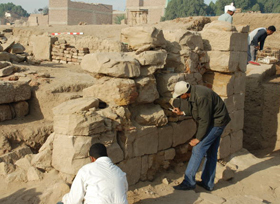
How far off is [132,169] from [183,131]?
4.83 ft

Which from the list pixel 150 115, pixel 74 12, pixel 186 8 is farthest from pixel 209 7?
pixel 150 115

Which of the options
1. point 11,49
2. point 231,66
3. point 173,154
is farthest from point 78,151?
point 11,49

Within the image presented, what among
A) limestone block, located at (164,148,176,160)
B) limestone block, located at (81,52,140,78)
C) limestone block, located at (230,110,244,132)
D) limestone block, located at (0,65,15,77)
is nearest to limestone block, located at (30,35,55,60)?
limestone block, located at (0,65,15,77)

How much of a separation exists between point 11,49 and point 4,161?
611 cm

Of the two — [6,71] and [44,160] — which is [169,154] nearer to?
[44,160]

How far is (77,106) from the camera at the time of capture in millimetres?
4578

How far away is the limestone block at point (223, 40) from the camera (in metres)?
6.60

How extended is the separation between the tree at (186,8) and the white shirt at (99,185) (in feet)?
179

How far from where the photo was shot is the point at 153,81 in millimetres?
5438

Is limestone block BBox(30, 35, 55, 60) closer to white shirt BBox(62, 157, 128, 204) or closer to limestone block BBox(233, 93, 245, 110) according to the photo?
limestone block BBox(233, 93, 245, 110)

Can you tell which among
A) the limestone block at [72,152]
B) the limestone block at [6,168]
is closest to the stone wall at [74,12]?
the limestone block at [6,168]

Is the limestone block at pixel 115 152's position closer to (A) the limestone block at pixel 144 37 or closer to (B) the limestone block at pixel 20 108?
(A) the limestone block at pixel 144 37

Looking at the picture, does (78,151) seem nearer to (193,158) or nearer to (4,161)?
(4,161)

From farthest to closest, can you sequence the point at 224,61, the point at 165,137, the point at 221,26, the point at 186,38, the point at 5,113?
the point at 221,26 → the point at 224,61 → the point at 186,38 → the point at 5,113 → the point at 165,137
